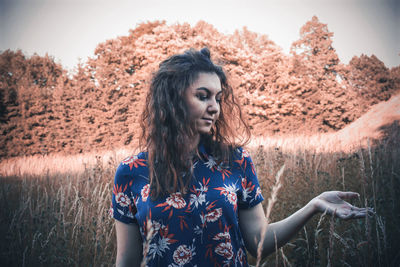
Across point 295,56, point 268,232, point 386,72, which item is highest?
point 295,56

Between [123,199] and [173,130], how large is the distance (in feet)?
1.58

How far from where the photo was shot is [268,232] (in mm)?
1169

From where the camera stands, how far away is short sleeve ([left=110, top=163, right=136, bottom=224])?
3.71 feet

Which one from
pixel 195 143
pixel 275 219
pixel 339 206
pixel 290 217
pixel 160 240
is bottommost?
pixel 275 219

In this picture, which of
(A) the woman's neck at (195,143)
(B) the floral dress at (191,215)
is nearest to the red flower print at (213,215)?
(B) the floral dress at (191,215)

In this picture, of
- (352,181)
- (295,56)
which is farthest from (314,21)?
(352,181)

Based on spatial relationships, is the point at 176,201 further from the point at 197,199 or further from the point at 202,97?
the point at 202,97

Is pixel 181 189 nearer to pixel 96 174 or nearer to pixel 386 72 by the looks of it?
pixel 96 174

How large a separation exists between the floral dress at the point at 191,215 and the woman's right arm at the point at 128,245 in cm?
4

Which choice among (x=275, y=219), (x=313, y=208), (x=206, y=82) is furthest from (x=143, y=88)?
(x=313, y=208)

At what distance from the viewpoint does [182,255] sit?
3.46ft

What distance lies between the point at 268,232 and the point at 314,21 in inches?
813

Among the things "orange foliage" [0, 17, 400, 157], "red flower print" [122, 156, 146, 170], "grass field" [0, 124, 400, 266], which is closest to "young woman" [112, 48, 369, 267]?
"red flower print" [122, 156, 146, 170]

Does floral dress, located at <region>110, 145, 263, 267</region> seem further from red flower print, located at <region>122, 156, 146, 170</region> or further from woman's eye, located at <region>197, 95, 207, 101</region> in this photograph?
woman's eye, located at <region>197, 95, 207, 101</region>
